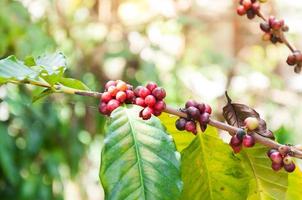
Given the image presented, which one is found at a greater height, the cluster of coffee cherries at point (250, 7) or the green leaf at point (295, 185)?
the cluster of coffee cherries at point (250, 7)

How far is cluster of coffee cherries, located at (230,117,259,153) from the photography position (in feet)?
1.85

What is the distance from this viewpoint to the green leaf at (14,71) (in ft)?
1.78

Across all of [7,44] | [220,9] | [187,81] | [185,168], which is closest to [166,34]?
[187,81]

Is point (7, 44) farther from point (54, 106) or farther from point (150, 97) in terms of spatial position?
point (150, 97)

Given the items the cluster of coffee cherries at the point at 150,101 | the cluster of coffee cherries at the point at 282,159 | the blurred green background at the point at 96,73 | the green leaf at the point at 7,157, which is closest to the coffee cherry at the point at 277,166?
the cluster of coffee cherries at the point at 282,159

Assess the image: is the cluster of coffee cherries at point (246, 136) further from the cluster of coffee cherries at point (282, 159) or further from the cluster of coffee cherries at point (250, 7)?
the cluster of coffee cherries at point (250, 7)

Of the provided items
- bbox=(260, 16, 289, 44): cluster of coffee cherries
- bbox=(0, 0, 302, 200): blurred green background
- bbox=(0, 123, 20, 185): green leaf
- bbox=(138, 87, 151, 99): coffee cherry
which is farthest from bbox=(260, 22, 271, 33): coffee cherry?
bbox=(0, 123, 20, 185): green leaf

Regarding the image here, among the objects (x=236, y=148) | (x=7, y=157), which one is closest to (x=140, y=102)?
(x=236, y=148)

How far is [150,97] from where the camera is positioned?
1.80 feet

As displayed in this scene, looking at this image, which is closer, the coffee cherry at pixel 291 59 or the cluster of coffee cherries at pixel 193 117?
the cluster of coffee cherries at pixel 193 117

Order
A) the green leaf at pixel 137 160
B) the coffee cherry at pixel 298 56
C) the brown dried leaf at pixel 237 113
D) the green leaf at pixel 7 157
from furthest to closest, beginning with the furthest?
the green leaf at pixel 7 157
the coffee cherry at pixel 298 56
the brown dried leaf at pixel 237 113
the green leaf at pixel 137 160

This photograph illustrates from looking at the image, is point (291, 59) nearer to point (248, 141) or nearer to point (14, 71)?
point (248, 141)

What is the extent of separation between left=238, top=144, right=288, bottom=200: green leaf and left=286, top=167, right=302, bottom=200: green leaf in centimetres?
3

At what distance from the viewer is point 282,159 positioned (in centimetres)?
57
